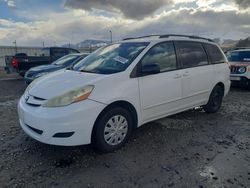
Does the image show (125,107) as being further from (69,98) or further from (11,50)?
(11,50)

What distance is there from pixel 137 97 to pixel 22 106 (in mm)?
1803

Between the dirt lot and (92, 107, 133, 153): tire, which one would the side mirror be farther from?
the dirt lot

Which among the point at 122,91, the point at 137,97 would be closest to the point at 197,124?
the point at 137,97

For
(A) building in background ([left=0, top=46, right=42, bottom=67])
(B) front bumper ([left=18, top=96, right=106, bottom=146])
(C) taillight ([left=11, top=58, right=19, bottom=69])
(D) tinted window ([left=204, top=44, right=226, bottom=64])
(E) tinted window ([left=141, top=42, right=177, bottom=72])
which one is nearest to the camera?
(B) front bumper ([left=18, top=96, right=106, bottom=146])

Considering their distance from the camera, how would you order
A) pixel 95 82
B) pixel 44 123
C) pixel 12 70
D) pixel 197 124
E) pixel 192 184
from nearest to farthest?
1. pixel 192 184
2. pixel 44 123
3. pixel 95 82
4. pixel 197 124
5. pixel 12 70

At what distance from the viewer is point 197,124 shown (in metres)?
4.68

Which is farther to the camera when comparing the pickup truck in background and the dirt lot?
the pickup truck in background

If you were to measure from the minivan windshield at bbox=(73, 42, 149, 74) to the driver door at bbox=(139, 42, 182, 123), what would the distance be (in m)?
0.24

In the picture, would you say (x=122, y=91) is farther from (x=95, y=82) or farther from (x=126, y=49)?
(x=126, y=49)

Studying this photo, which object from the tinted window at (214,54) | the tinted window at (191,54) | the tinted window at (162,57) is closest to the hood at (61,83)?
the tinted window at (162,57)

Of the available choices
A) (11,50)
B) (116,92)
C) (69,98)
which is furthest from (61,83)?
(11,50)

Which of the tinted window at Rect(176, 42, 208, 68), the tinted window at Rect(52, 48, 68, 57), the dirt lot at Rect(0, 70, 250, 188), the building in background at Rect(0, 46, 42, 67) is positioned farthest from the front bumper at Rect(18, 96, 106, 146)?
the building in background at Rect(0, 46, 42, 67)

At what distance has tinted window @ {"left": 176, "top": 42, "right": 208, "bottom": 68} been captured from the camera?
4.41 metres

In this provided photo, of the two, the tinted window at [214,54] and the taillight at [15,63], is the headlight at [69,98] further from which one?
the taillight at [15,63]
